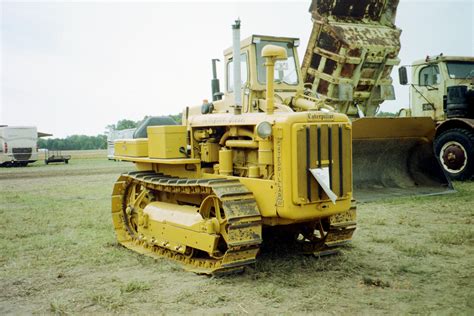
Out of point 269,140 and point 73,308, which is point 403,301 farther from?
point 73,308

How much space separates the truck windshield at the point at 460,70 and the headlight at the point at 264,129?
1028 cm

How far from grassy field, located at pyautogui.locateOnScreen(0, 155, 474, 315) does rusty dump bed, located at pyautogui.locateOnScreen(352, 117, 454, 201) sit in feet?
5.48

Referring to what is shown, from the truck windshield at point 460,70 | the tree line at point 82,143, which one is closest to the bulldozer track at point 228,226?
the truck windshield at point 460,70

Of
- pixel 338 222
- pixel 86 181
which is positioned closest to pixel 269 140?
pixel 338 222

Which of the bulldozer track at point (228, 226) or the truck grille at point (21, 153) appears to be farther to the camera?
the truck grille at point (21, 153)

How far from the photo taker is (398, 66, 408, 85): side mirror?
40.9ft

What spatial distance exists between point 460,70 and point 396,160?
4.69 meters

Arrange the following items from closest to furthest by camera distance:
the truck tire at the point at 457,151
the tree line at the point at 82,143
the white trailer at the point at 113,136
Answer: the truck tire at the point at 457,151, the white trailer at the point at 113,136, the tree line at the point at 82,143

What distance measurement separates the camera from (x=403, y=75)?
493 inches

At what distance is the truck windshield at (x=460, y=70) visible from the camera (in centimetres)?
1408

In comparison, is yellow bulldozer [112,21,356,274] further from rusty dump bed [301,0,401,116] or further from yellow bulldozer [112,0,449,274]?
rusty dump bed [301,0,401,116]

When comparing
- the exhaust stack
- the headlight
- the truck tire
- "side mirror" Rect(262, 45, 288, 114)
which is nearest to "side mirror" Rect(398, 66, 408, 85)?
the truck tire

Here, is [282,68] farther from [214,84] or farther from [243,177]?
[243,177]

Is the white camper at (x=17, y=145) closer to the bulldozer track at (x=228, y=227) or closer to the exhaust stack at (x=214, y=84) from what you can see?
the bulldozer track at (x=228, y=227)
